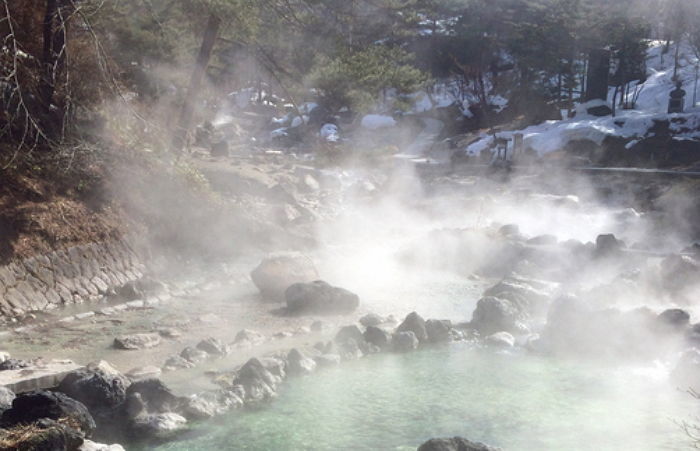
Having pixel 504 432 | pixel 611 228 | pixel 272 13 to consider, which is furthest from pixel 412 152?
pixel 504 432

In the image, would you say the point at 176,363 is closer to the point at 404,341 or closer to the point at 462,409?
the point at 404,341

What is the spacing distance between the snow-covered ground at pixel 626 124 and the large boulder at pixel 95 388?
1118 inches

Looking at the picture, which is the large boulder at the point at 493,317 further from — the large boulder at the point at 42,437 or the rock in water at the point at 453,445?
the large boulder at the point at 42,437

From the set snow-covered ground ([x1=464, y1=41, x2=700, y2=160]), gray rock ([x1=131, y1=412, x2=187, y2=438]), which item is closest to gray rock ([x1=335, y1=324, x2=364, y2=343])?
gray rock ([x1=131, y1=412, x2=187, y2=438])

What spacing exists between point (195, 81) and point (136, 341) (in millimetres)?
10720

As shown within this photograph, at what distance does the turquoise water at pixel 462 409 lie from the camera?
25.8ft

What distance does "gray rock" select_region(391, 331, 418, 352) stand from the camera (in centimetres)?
1132

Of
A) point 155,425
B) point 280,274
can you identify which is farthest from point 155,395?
point 280,274

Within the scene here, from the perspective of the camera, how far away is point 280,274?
47.4ft

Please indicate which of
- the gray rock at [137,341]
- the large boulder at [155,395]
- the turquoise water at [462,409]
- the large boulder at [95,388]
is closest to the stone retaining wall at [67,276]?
the gray rock at [137,341]

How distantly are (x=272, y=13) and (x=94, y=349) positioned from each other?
34.0 ft

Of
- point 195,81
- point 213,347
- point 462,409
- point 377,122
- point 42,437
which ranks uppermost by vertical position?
point 377,122

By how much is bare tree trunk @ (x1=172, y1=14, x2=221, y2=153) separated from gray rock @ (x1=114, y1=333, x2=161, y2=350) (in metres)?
8.99

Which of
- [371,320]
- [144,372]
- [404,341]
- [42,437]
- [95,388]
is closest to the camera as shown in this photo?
[42,437]
